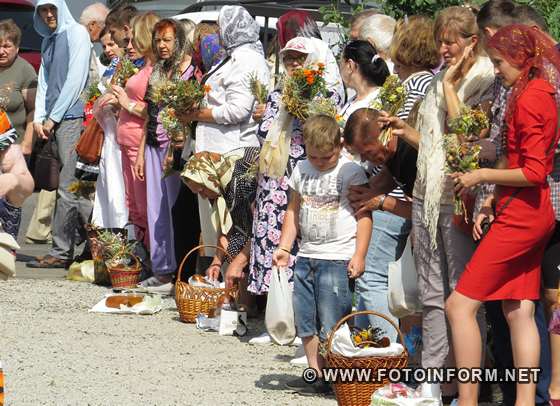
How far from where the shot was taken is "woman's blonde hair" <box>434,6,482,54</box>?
6.36 m

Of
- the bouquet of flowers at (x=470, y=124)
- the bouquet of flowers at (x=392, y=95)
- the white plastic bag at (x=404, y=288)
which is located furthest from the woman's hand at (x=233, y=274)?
the bouquet of flowers at (x=470, y=124)

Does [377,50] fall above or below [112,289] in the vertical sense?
above

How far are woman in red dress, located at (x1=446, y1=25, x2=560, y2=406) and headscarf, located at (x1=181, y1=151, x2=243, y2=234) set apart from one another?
3.34 metres

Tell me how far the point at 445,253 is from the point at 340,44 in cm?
380

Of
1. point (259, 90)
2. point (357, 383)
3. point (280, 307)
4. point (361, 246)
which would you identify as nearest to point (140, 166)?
point (259, 90)

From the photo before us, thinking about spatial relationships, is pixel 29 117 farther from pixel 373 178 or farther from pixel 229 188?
pixel 373 178

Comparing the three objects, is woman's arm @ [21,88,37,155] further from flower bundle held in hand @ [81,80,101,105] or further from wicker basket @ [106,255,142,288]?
wicker basket @ [106,255,142,288]

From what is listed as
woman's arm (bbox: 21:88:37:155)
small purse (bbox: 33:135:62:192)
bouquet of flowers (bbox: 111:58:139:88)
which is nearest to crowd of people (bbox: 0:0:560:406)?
bouquet of flowers (bbox: 111:58:139:88)

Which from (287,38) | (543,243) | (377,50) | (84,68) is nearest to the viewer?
(543,243)

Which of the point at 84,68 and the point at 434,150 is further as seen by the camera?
the point at 84,68

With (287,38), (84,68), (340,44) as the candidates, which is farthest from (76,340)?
(84,68)

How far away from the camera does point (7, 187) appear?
6531mm

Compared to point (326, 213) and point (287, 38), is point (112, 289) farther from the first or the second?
point (326, 213)

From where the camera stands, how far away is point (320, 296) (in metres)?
6.76
